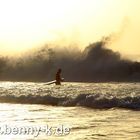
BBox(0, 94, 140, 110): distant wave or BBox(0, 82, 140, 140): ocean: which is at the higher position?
BBox(0, 94, 140, 110): distant wave

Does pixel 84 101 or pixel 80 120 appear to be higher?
pixel 84 101

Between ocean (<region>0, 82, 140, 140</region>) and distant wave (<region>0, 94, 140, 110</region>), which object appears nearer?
ocean (<region>0, 82, 140, 140</region>)

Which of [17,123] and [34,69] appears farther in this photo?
[34,69]

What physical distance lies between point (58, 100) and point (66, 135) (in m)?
8.84

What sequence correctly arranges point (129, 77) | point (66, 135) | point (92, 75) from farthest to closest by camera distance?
point (92, 75) → point (129, 77) → point (66, 135)

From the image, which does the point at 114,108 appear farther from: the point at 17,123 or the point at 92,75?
the point at 92,75

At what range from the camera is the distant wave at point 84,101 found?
1772 cm

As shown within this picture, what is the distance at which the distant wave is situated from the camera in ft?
58.1

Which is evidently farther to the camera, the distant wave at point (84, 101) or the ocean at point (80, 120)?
the distant wave at point (84, 101)

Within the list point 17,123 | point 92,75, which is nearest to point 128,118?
point 17,123

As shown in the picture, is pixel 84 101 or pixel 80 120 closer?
pixel 80 120

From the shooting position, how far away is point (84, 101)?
62.8 feet

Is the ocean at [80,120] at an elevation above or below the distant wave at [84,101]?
below

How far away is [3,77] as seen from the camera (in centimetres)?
5938
